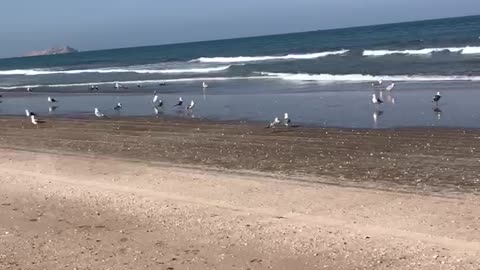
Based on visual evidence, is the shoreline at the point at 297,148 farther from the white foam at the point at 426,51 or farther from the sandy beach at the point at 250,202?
the white foam at the point at 426,51

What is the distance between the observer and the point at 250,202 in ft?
28.4

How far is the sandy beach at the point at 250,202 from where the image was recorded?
6.54 m

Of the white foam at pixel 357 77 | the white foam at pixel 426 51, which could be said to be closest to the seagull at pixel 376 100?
the white foam at pixel 357 77

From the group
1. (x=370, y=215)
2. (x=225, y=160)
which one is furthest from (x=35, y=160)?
(x=370, y=215)

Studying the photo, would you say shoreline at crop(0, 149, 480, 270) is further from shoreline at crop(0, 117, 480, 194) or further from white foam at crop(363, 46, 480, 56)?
white foam at crop(363, 46, 480, 56)

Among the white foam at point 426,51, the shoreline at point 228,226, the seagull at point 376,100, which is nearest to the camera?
the shoreline at point 228,226

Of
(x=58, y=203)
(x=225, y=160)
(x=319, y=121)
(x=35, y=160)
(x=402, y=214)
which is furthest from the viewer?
(x=319, y=121)

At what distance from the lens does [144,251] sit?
6809 mm

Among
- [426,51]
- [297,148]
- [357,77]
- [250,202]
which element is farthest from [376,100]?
[426,51]

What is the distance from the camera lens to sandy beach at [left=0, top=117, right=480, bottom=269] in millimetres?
6539

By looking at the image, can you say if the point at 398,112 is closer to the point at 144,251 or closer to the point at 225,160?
the point at 225,160

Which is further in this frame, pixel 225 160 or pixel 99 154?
pixel 99 154

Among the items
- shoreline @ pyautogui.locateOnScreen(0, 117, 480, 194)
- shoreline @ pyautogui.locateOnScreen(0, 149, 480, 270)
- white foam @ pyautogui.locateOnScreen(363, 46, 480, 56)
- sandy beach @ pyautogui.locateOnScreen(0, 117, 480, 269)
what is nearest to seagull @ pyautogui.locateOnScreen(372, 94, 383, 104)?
shoreline @ pyautogui.locateOnScreen(0, 117, 480, 194)

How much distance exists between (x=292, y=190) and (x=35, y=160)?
642 centimetres
